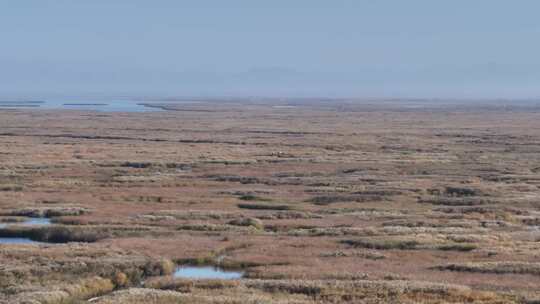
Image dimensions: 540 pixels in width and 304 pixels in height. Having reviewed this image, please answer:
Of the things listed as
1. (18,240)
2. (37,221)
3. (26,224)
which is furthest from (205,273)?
(37,221)

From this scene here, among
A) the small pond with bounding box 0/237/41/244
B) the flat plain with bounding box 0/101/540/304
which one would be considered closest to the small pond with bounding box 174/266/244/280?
the flat plain with bounding box 0/101/540/304

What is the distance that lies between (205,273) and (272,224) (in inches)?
422

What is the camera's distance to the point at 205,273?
31.2 meters

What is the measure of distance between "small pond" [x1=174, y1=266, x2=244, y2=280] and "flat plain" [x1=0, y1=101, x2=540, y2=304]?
1.30 feet

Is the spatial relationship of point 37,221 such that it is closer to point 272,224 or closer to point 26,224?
point 26,224

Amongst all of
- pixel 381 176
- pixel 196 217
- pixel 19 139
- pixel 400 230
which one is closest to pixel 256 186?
pixel 381 176

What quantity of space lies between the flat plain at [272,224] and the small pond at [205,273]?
40 cm

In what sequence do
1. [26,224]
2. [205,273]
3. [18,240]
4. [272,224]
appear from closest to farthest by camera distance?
[205,273], [18,240], [26,224], [272,224]

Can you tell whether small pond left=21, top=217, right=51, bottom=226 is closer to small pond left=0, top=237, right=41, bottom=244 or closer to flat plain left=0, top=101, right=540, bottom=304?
flat plain left=0, top=101, right=540, bottom=304

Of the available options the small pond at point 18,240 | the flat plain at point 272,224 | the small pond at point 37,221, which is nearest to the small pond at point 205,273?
the flat plain at point 272,224

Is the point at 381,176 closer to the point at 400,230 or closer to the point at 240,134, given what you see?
the point at 400,230

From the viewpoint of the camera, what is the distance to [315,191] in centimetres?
5481

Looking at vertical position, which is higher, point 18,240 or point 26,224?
point 26,224

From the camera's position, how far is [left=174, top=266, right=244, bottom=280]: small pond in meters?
30.2
